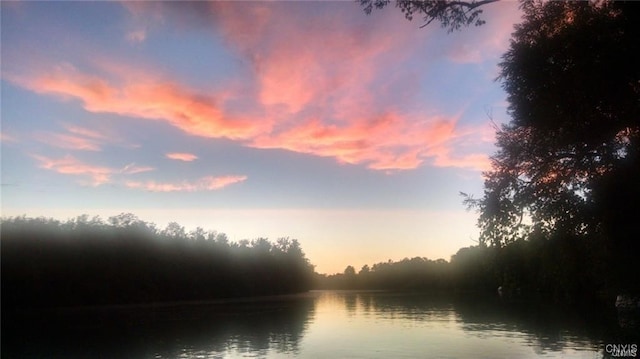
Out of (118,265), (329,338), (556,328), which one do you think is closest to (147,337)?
(329,338)

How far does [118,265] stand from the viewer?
101 meters

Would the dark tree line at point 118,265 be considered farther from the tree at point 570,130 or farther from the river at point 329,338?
the tree at point 570,130

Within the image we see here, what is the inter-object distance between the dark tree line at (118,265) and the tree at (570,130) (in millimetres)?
71213

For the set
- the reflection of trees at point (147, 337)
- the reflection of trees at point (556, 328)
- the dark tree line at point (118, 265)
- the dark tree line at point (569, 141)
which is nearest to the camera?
the dark tree line at point (569, 141)

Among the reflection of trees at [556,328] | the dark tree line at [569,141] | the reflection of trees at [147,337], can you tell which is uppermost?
the dark tree line at [569,141]

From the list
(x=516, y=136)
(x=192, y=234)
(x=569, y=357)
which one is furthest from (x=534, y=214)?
(x=192, y=234)

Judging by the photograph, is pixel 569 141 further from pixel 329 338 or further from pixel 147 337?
pixel 147 337

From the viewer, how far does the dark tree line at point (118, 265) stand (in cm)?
7888

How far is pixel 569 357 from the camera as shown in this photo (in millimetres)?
30047

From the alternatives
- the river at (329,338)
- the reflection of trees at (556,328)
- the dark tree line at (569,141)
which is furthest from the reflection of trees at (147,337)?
Answer: the dark tree line at (569,141)

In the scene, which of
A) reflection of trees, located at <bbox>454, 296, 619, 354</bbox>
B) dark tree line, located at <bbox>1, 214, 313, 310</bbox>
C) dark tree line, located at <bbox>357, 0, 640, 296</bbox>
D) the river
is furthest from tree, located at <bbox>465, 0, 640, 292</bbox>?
dark tree line, located at <bbox>1, 214, 313, 310</bbox>

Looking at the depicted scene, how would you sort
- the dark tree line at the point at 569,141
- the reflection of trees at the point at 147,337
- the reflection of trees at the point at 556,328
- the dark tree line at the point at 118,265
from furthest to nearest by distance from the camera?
the dark tree line at the point at 118,265
the reflection of trees at the point at 556,328
the reflection of trees at the point at 147,337
the dark tree line at the point at 569,141

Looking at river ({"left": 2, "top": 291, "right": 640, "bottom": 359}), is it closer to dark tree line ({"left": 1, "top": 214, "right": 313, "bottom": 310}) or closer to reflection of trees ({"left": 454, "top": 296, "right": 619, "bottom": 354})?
reflection of trees ({"left": 454, "top": 296, "right": 619, "bottom": 354})

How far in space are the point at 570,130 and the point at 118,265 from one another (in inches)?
Answer: 3837
